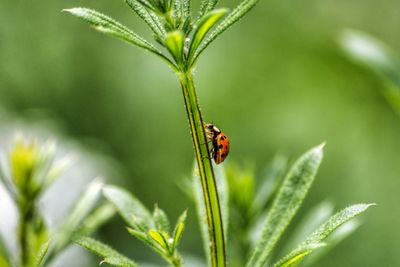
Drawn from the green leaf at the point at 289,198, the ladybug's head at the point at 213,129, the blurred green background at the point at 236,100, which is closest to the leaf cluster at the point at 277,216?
the green leaf at the point at 289,198

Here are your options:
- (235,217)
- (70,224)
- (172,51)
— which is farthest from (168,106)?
(172,51)

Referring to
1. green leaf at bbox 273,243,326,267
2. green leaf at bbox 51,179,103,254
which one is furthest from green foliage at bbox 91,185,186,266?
green leaf at bbox 273,243,326,267

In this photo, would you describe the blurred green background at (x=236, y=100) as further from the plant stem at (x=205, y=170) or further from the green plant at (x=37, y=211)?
the plant stem at (x=205, y=170)

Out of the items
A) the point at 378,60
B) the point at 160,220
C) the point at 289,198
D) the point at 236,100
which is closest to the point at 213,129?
the point at 289,198

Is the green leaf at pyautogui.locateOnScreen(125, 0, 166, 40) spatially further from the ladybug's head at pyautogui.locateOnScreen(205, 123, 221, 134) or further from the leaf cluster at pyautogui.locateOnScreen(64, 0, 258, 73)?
the ladybug's head at pyautogui.locateOnScreen(205, 123, 221, 134)

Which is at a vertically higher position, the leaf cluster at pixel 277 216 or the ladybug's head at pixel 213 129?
the ladybug's head at pixel 213 129

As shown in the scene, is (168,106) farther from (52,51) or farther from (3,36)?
(3,36)
